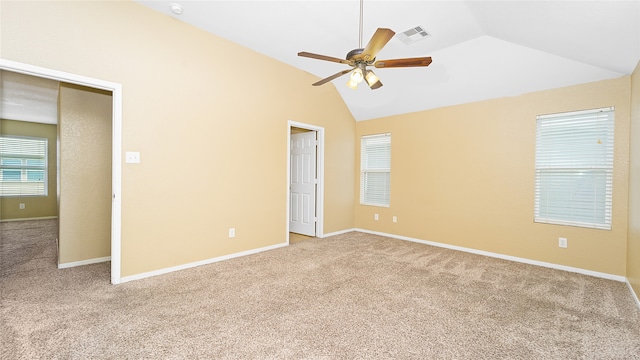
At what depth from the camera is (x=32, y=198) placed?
678 centimetres

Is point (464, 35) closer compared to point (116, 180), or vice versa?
point (116, 180)

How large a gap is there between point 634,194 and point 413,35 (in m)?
2.83

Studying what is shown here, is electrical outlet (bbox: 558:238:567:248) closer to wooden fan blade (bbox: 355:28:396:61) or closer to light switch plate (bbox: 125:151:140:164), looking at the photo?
wooden fan blade (bbox: 355:28:396:61)

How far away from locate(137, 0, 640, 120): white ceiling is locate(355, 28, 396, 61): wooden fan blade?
0.84m

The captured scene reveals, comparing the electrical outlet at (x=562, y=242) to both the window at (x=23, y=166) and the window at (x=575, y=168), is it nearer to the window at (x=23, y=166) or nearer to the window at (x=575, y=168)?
the window at (x=575, y=168)

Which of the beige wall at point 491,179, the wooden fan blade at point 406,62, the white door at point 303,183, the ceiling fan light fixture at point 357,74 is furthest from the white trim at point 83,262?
the beige wall at point 491,179

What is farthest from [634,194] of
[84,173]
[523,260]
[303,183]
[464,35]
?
[84,173]

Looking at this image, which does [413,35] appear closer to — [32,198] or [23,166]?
[23,166]

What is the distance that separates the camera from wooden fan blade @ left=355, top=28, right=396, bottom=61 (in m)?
1.82

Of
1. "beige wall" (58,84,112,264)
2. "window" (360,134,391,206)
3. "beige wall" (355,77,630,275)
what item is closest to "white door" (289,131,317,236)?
"window" (360,134,391,206)

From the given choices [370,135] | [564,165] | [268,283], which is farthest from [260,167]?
[564,165]

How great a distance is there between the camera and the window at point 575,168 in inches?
126

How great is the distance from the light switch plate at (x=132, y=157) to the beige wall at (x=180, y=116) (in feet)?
0.15

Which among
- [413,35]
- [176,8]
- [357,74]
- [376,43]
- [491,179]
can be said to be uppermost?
[176,8]
